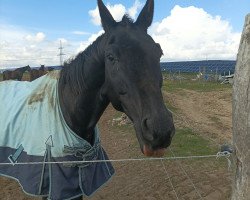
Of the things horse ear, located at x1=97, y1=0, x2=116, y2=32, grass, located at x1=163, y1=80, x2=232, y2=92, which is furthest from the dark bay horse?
grass, located at x1=163, y1=80, x2=232, y2=92

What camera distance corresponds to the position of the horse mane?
10.6 feet

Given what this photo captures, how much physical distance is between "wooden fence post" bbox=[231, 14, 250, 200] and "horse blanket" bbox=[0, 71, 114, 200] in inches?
58.4

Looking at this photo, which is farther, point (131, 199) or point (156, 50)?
point (131, 199)

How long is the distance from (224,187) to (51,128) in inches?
137

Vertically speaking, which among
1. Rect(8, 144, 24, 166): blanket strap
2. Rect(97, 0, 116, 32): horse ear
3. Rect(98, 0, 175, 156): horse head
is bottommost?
Rect(8, 144, 24, 166): blanket strap

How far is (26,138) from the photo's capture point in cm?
343

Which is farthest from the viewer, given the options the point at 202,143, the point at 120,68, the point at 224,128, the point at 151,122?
the point at 224,128

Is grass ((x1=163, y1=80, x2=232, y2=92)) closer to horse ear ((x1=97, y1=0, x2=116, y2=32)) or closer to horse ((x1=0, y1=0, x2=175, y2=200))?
horse ((x1=0, y1=0, x2=175, y2=200))

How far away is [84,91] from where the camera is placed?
322 cm

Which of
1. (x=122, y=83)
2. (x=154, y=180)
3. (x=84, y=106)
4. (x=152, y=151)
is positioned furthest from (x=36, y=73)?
(x=152, y=151)

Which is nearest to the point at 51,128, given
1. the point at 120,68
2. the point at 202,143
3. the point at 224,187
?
the point at 120,68

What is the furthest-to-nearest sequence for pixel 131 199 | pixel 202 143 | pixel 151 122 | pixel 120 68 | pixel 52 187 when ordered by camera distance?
1. pixel 202 143
2. pixel 131 199
3. pixel 52 187
4. pixel 120 68
5. pixel 151 122

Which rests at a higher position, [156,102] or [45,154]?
[156,102]

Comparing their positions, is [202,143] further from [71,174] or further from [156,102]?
[156,102]
